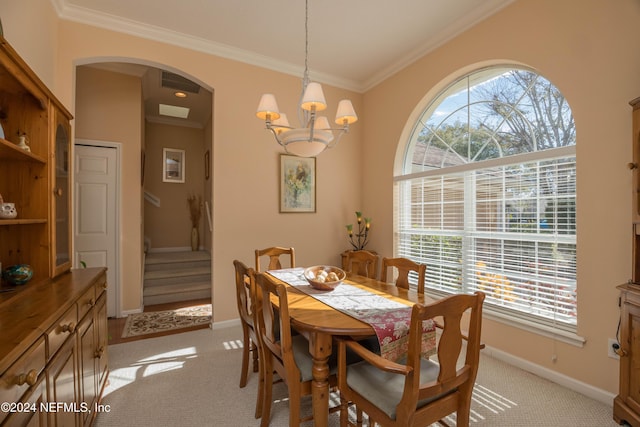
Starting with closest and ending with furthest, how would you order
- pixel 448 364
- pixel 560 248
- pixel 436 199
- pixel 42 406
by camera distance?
pixel 42 406, pixel 448 364, pixel 560 248, pixel 436 199

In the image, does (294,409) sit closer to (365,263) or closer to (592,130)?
(365,263)

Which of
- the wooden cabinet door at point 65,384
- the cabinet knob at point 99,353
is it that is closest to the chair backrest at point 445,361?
the wooden cabinet door at point 65,384

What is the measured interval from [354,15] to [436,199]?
2075 millimetres

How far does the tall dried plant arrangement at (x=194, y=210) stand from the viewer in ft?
21.2

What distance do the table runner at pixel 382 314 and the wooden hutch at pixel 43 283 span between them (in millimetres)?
1292

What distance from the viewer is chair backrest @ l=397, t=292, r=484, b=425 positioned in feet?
3.94

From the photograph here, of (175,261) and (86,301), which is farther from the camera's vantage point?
(175,261)

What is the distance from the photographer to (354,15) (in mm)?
2916

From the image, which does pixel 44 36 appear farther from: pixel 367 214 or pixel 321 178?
pixel 367 214

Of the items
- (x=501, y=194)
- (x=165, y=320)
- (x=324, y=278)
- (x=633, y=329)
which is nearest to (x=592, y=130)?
(x=501, y=194)

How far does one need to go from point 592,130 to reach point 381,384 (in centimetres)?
230

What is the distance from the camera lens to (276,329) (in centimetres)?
208

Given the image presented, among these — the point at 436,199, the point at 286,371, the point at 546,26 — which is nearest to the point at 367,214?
the point at 436,199

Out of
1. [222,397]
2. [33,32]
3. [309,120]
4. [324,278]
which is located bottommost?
[222,397]
